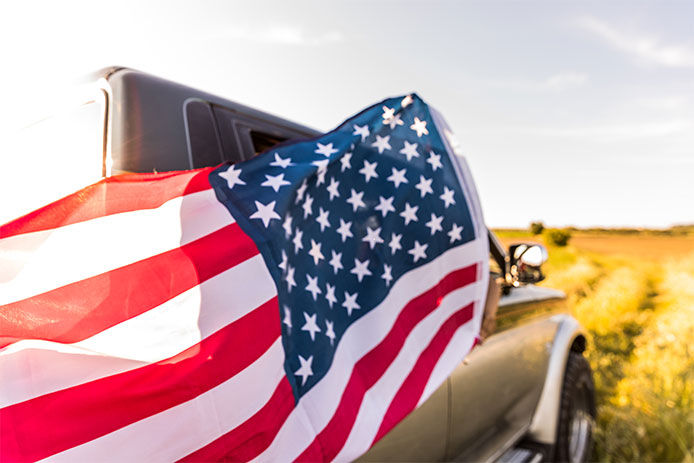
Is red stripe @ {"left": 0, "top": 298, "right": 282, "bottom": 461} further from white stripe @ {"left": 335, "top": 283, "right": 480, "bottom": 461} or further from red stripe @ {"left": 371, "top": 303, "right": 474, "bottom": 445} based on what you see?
red stripe @ {"left": 371, "top": 303, "right": 474, "bottom": 445}

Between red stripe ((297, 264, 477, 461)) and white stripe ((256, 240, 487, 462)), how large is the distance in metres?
0.02

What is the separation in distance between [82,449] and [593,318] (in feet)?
29.1

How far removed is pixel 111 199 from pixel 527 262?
2.12 meters

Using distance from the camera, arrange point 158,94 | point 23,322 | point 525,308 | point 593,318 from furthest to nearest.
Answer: point 593,318 < point 525,308 < point 158,94 < point 23,322

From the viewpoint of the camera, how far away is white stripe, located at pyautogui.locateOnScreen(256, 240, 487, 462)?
56.5 inches

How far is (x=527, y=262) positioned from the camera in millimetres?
2781

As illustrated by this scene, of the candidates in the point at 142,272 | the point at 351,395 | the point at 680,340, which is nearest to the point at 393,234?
the point at 351,395

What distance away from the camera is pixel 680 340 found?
5.73 m

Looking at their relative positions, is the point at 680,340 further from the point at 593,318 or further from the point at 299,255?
the point at 299,255

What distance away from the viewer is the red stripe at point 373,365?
154 cm

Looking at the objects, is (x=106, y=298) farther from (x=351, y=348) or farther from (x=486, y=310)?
(x=486, y=310)

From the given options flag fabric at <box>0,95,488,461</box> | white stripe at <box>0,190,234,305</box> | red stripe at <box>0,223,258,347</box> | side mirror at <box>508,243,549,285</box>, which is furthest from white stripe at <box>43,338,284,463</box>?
side mirror at <box>508,243,549,285</box>

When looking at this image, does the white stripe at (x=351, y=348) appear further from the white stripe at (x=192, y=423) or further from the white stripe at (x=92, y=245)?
the white stripe at (x=92, y=245)

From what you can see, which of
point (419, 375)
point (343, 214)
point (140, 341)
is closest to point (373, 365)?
point (419, 375)
